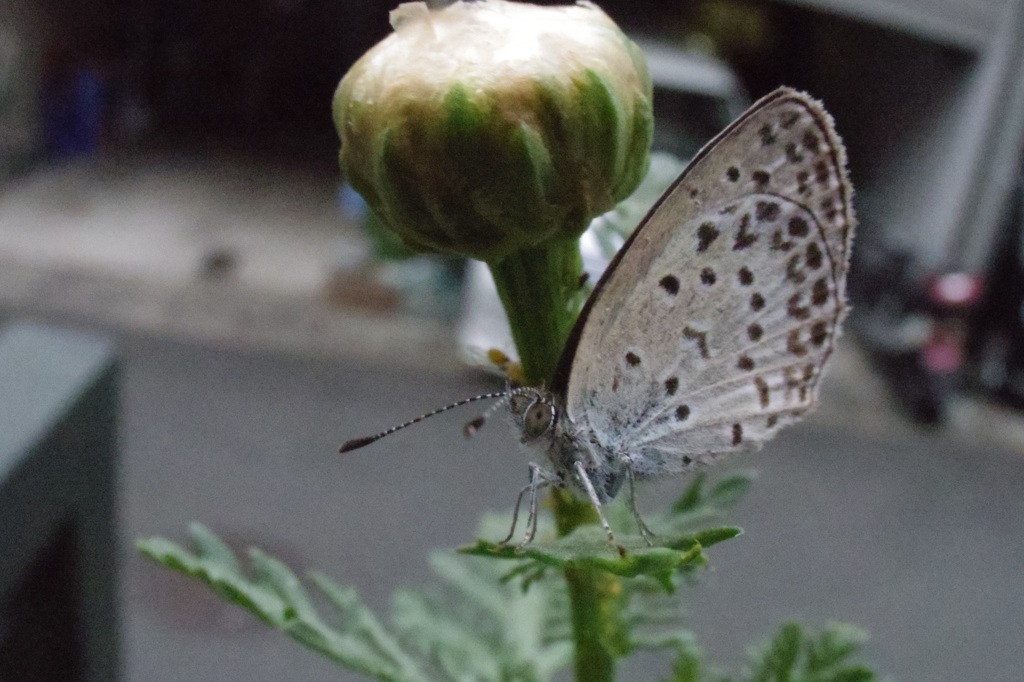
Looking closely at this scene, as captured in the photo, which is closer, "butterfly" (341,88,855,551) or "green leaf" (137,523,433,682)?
"butterfly" (341,88,855,551)

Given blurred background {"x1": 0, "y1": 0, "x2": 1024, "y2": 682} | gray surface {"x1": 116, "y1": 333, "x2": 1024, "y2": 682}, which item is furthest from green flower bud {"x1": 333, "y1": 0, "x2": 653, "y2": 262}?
gray surface {"x1": 116, "y1": 333, "x2": 1024, "y2": 682}

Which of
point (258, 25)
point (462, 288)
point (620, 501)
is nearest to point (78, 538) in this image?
point (620, 501)

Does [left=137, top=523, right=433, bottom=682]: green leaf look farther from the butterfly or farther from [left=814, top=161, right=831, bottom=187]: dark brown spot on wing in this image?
[left=814, top=161, right=831, bottom=187]: dark brown spot on wing

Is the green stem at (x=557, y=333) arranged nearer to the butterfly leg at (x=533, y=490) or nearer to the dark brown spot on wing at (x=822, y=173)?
the butterfly leg at (x=533, y=490)

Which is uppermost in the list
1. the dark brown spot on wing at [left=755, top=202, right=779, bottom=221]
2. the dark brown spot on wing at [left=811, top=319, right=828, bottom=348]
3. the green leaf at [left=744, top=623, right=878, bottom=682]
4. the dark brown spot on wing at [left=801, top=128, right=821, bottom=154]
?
the dark brown spot on wing at [left=801, top=128, right=821, bottom=154]

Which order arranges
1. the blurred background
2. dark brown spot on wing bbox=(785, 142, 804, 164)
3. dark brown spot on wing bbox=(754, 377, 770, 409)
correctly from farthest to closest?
the blurred background → dark brown spot on wing bbox=(754, 377, 770, 409) → dark brown spot on wing bbox=(785, 142, 804, 164)

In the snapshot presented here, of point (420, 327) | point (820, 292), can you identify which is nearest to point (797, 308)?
point (820, 292)
